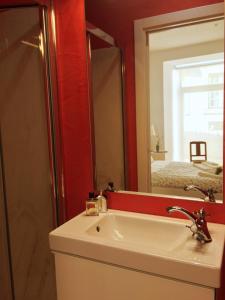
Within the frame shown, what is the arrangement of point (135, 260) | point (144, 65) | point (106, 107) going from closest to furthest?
point (135, 260) → point (144, 65) → point (106, 107)

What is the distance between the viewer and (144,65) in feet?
4.41

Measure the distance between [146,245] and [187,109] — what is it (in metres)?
0.65

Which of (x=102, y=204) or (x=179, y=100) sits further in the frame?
(x=102, y=204)

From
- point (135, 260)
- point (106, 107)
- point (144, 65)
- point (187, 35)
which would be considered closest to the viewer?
point (135, 260)

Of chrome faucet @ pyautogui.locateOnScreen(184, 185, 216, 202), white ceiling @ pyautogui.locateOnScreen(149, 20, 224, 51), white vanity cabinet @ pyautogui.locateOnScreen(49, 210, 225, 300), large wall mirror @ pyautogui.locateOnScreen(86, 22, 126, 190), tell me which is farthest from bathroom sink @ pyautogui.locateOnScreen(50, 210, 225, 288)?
white ceiling @ pyautogui.locateOnScreen(149, 20, 224, 51)

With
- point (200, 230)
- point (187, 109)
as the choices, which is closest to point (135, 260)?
point (200, 230)

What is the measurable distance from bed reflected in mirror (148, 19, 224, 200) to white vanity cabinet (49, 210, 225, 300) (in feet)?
0.69

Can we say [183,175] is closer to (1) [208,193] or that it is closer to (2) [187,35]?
(1) [208,193]

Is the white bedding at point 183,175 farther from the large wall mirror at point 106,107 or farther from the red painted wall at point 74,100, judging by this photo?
the red painted wall at point 74,100

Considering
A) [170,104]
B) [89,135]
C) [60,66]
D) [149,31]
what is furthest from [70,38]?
[170,104]

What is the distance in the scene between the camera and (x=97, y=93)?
1.47 m

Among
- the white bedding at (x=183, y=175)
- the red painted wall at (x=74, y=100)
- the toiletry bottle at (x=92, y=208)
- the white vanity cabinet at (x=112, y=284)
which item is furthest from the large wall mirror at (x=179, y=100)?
the white vanity cabinet at (x=112, y=284)

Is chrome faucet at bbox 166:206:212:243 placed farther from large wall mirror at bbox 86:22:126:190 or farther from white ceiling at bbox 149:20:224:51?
white ceiling at bbox 149:20:224:51

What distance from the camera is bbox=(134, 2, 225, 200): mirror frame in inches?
49.0
